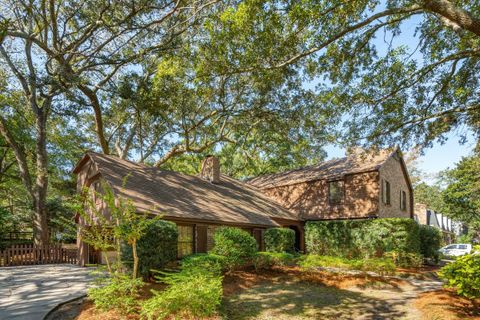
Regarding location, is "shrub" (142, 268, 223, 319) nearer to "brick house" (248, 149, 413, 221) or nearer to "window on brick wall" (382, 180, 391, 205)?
"brick house" (248, 149, 413, 221)

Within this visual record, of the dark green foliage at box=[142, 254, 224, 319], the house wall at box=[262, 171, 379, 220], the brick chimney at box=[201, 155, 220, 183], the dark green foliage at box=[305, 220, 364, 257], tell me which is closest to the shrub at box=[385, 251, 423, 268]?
the dark green foliage at box=[305, 220, 364, 257]

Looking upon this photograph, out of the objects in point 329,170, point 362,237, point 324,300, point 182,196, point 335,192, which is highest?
point 329,170

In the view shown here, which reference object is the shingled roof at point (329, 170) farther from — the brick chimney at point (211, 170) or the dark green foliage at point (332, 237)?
the brick chimney at point (211, 170)

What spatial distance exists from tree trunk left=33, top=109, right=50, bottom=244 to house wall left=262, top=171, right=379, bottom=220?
16.3 metres

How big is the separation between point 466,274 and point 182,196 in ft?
44.2

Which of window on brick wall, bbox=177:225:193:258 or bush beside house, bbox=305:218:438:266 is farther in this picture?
bush beside house, bbox=305:218:438:266

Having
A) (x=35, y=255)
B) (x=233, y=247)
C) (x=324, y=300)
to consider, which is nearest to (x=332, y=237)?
(x=233, y=247)

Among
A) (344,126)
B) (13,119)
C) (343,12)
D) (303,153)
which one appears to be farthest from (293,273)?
(13,119)

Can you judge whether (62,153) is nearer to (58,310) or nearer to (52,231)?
(52,231)

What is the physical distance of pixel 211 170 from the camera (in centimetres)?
2370

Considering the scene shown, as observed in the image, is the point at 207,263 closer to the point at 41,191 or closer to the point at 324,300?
the point at 324,300

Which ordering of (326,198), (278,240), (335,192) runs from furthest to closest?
1. (326,198)
2. (335,192)
3. (278,240)

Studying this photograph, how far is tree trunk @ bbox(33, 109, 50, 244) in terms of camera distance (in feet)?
66.9

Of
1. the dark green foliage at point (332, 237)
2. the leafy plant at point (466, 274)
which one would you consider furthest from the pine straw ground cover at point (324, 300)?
the dark green foliage at point (332, 237)
